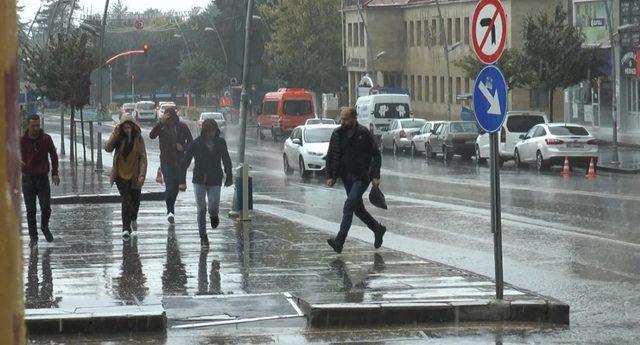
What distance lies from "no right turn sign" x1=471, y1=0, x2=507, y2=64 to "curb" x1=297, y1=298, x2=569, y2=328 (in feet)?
6.17

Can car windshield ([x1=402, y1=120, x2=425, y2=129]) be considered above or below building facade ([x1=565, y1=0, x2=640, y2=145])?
below

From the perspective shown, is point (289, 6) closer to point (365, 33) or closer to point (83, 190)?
point (365, 33)

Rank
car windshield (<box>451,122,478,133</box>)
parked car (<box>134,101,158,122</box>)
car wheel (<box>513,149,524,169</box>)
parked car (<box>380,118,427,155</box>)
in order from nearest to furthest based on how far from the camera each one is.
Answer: car wheel (<box>513,149,524,169</box>), car windshield (<box>451,122,478,133</box>), parked car (<box>380,118,427,155</box>), parked car (<box>134,101,158,122</box>)

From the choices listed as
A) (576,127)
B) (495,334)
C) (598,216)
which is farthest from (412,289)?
(576,127)

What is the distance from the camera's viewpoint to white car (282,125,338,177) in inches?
1472

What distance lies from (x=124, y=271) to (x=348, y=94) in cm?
8933

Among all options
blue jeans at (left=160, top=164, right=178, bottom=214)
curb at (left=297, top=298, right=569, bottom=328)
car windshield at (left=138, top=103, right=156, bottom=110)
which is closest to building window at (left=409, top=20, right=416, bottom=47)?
car windshield at (left=138, top=103, right=156, bottom=110)

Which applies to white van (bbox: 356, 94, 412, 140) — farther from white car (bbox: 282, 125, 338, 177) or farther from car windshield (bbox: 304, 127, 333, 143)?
car windshield (bbox: 304, 127, 333, 143)

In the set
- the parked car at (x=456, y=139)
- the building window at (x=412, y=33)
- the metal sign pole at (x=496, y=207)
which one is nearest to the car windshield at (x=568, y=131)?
the parked car at (x=456, y=139)

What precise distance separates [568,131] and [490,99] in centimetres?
3016

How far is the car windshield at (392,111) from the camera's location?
63.3 m

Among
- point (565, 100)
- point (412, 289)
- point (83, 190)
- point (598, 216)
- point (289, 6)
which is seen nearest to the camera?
point (412, 289)

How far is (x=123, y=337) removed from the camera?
937cm

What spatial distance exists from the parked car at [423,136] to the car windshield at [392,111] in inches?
312
